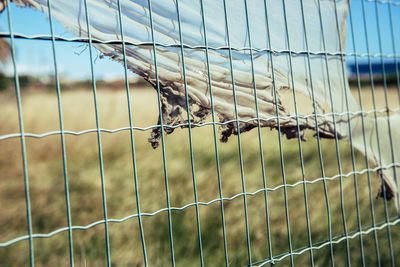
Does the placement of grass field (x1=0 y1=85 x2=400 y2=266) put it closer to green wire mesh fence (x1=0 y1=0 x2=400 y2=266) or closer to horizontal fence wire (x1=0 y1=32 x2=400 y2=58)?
green wire mesh fence (x1=0 y1=0 x2=400 y2=266)

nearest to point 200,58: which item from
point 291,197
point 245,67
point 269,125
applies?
point 245,67

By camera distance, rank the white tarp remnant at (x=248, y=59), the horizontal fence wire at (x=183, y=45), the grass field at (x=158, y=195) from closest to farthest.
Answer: the horizontal fence wire at (x=183, y=45), the white tarp remnant at (x=248, y=59), the grass field at (x=158, y=195)

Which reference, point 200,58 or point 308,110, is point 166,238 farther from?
point 200,58

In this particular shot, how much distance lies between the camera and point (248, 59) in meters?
1.55

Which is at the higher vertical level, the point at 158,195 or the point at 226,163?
the point at 226,163

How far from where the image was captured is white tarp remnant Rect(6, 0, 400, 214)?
1.32 m

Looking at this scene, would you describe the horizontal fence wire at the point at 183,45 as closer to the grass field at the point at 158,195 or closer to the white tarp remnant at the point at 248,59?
the white tarp remnant at the point at 248,59

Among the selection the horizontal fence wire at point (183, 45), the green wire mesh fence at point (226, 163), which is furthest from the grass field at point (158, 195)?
the horizontal fence wire at point (183, 45)

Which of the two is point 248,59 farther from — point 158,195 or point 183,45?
point 158,195

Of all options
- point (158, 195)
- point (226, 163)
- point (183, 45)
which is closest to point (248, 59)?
point (183, 45)

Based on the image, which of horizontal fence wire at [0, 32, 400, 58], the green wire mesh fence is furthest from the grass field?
horizontal fence wire at [0, 32, 400, 58]

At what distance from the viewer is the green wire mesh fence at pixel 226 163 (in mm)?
1243

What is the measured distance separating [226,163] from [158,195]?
1.35 metres

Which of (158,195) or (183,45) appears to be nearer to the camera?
(183,45)
